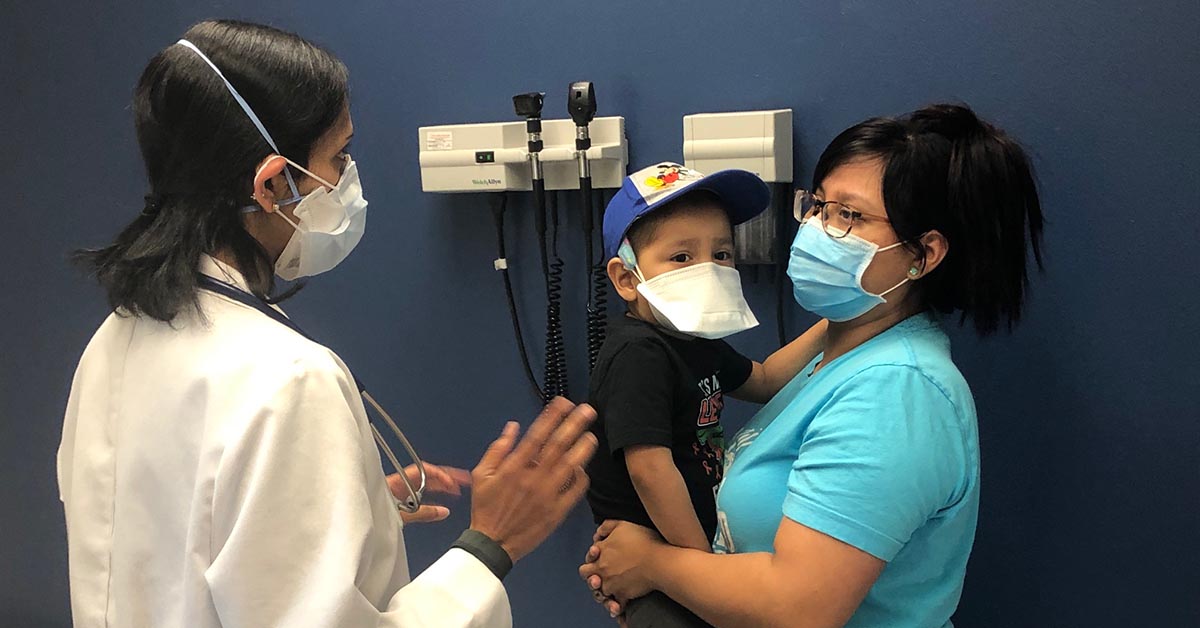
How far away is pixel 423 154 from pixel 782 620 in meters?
1.11

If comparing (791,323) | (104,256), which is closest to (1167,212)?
(791,323)

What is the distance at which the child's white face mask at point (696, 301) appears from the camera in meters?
1.26

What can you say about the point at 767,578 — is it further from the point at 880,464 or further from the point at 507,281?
the point at 507,281

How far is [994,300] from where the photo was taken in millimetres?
1156

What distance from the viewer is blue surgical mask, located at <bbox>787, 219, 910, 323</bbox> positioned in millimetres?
1152

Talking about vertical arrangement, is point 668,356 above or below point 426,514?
above

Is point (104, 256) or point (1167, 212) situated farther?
point (1167, 212)

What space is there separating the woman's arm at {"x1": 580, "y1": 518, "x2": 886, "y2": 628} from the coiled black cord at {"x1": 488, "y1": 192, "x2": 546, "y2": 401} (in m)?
0.57

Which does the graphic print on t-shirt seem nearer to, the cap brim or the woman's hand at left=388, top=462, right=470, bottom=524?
the cap brim

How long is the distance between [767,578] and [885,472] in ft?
0.66

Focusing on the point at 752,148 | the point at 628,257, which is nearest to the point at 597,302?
the point at 628,257

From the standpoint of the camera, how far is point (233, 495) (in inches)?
34.0

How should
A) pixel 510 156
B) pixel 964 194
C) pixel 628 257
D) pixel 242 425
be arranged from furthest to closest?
pixel 510 156 < pixel 628 257 < pixel 964 194 < pixel 242 425

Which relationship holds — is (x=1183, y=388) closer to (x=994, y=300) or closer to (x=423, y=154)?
(x=994, y=300)
